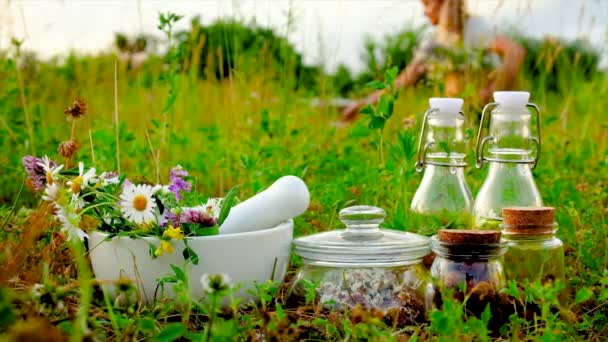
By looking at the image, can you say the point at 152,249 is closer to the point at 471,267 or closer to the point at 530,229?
the point at 471,267

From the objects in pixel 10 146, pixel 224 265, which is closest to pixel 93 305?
pixel 224 265

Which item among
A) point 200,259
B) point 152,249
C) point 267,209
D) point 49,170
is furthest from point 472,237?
point 49,170

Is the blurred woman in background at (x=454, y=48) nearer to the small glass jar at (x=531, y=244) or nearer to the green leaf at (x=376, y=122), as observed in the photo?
the green leaf at (x=376, y=122)

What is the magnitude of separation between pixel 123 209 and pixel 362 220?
1.76ft

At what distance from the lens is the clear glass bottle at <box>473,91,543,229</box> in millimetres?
1937

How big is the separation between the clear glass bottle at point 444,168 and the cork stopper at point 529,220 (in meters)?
0.21

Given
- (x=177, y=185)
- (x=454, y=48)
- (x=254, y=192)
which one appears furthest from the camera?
(x=454, y=48)

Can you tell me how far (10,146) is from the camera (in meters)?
3.75

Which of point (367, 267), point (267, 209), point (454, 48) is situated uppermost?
point (454, 48)

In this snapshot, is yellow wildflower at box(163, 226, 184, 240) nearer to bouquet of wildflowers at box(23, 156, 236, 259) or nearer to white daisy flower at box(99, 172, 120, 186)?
bouquet of wildflowers at box(23, 156, 236, 259)

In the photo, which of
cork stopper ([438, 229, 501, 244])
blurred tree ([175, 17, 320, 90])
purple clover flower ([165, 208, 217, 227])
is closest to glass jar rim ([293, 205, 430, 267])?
cork stopper ([438, 229, 501, 244])

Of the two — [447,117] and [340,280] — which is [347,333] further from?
[447,117]

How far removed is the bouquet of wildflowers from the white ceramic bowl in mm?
29

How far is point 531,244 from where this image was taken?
5.98ft
